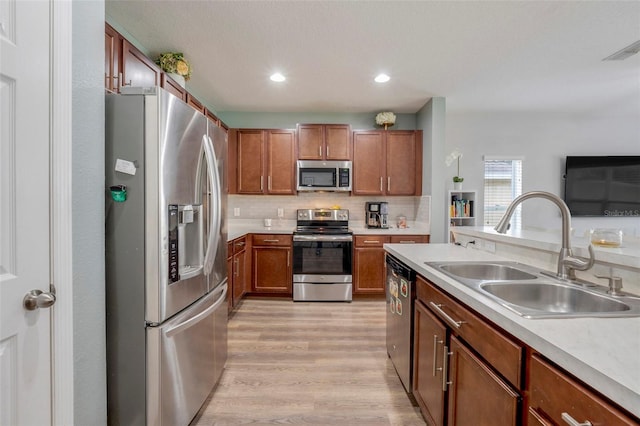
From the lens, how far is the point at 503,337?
91cm

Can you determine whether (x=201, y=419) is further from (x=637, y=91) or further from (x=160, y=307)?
(x=637, y=91)

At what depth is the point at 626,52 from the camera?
2537 millimetres

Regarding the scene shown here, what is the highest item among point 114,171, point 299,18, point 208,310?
point 299,18

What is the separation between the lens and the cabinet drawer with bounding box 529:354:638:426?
59 cm

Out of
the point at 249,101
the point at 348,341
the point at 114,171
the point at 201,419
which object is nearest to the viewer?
the point at 114,171

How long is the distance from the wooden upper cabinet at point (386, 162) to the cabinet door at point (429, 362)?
255cm

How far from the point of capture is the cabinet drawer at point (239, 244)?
10.1 ft

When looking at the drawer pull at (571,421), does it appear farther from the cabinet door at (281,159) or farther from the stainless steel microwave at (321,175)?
the cabinet door at (281,159)

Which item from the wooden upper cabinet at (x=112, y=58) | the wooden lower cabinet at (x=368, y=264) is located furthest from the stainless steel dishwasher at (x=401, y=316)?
the wooden upper cabinet at (x=112, y=58)

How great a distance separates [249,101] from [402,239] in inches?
107

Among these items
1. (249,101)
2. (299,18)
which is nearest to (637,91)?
(299,18)

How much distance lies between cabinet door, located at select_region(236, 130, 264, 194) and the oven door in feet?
3.32

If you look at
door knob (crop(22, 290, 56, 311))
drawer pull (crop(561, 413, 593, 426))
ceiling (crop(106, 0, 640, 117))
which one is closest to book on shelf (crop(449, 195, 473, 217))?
ceiling (crop(106, 0, 640, 117))

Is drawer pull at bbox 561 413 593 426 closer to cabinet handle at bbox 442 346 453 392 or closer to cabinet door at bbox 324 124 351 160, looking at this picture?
cabinet handle at bbox 442 346 453 392
